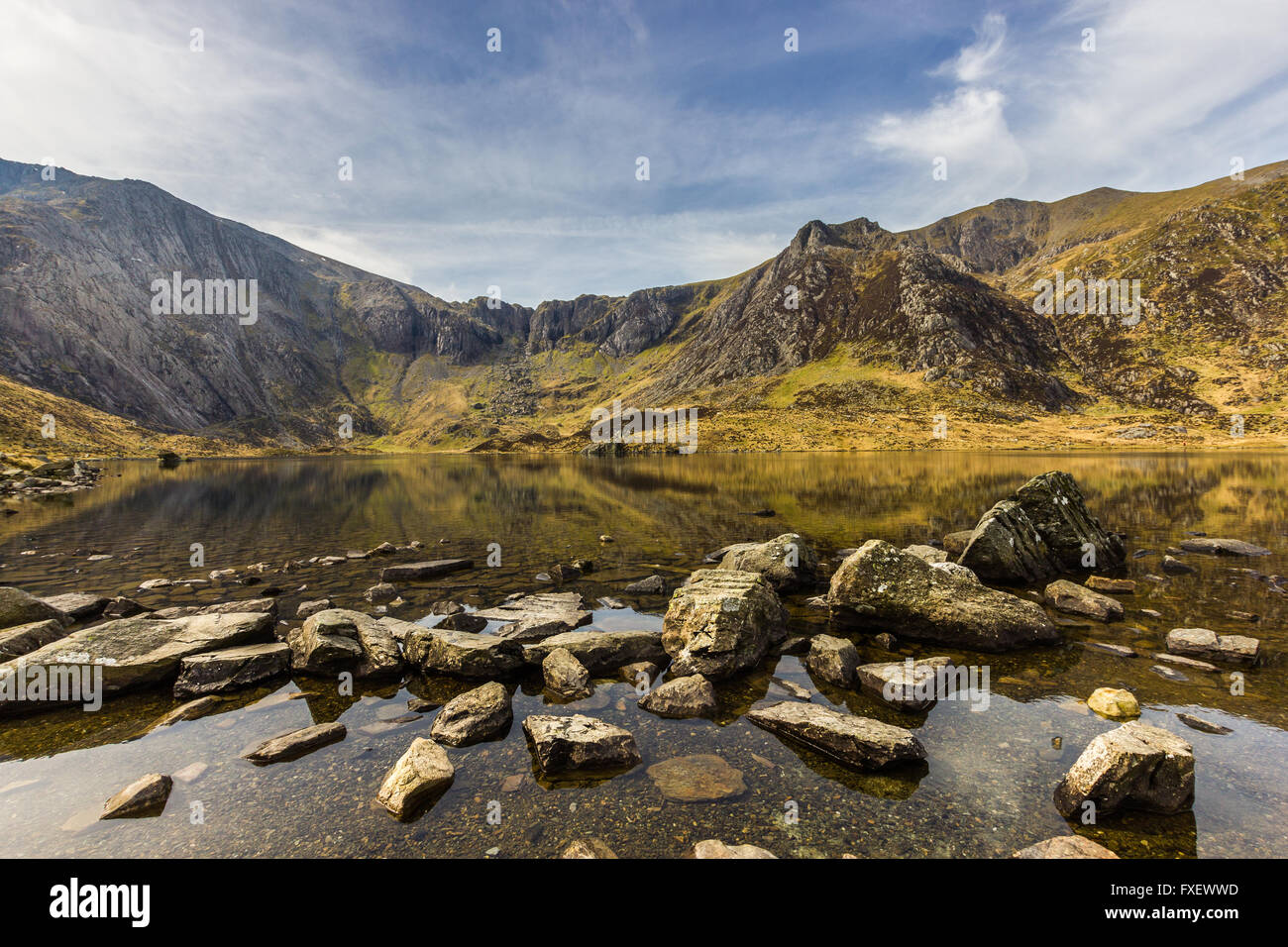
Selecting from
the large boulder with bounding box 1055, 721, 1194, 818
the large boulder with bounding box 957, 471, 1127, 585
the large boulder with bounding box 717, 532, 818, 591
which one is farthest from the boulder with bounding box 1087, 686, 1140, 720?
the large boulder with bounding box 957, 471, 1127, 585

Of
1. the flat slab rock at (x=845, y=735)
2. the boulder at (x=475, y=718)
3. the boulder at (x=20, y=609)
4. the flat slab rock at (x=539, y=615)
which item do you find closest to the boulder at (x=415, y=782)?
the boulder at (x=475, y=718)

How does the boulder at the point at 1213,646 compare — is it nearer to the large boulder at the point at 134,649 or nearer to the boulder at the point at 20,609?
the large boulder at the point at 134,649

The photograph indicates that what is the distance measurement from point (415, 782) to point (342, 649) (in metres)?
7.27

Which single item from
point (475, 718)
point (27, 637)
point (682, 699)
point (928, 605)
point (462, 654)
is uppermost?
point (27, 637)

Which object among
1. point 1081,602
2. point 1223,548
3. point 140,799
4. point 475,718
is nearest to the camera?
point 140,799

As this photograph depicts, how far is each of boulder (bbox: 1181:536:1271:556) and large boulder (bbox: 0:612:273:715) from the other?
43.5 m

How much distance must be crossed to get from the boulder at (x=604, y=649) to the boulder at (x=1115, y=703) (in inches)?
426

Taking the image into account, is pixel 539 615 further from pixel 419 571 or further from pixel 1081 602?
pixel 1081 602

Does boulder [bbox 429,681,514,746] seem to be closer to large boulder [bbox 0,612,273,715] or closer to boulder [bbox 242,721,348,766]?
boulder [bbox 242,721,348,766]

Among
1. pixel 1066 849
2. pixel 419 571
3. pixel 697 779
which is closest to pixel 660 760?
pixel 697 779

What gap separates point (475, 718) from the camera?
1148 centimetres

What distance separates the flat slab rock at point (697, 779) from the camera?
9.30 meters
